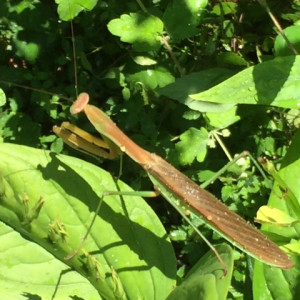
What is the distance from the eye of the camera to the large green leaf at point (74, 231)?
4.18 feet

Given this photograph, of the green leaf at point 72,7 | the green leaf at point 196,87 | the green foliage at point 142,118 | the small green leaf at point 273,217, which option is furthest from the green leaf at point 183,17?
the small green leaf at point 273,217

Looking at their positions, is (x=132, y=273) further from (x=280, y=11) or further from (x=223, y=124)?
(x=280, y=11)

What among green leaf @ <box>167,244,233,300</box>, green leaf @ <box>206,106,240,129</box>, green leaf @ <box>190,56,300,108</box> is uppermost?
green leaf @ <box>190,56,300,108</box>

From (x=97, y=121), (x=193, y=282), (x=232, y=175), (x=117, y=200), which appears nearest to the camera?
(x=193, y=282)

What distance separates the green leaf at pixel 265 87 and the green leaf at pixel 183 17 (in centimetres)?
24

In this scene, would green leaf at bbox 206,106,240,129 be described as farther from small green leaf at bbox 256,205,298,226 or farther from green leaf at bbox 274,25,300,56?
small green leaf at bbox 256,205,298,226

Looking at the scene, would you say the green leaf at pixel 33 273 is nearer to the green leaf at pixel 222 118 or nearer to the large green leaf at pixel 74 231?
the large green leaf at pixel 74 231

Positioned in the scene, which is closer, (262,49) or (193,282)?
(193,282)

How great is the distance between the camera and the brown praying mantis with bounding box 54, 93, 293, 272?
1181 millimetres

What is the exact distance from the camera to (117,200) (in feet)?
4.47

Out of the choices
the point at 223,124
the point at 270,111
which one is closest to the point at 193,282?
the point at 223,124

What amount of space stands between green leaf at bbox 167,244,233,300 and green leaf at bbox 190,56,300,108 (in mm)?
339

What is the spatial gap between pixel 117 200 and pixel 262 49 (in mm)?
725

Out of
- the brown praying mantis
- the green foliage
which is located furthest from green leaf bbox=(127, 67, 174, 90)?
the brown praying mantis
